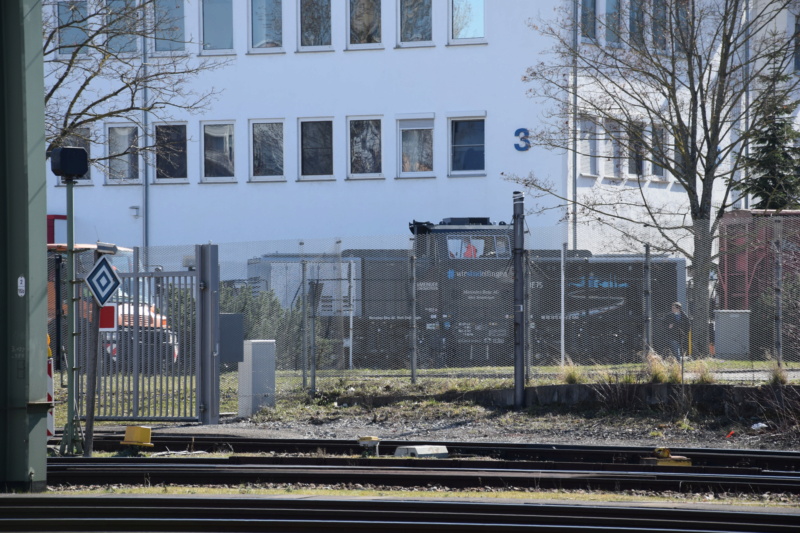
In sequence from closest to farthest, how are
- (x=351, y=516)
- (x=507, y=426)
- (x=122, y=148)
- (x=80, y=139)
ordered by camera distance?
(x=351, y=516) < (x=507, y=426) < (x=80, y=139) < (x=122, y=148)

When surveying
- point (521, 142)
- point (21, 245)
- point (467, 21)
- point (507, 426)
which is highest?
point (467, 21)

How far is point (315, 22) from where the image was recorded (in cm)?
3341

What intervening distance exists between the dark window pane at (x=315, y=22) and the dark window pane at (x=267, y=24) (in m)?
0.76

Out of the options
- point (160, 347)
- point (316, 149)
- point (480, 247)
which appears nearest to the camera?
point (160, 347)

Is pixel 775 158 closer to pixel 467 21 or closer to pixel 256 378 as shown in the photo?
pixel 467 21

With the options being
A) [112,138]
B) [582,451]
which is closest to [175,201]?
[112,138]

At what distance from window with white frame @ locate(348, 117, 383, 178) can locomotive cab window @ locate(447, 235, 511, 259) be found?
11008mm

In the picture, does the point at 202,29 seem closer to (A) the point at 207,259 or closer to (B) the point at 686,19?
(B) the point at 686,19

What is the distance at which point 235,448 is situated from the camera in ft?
42.7

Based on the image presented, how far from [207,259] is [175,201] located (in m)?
19.2

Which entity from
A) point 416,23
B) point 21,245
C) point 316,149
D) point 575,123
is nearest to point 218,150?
point 316,149

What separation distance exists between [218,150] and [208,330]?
19488 mm

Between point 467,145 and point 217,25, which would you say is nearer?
point 467,145

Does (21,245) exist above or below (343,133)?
below
